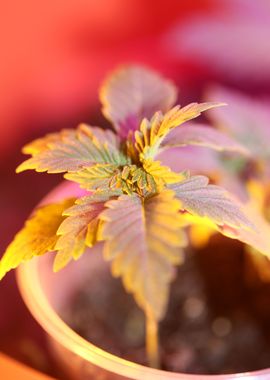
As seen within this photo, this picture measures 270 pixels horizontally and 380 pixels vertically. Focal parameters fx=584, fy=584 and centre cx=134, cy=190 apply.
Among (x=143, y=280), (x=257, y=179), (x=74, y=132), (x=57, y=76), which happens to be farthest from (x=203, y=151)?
(x=57, y=76)

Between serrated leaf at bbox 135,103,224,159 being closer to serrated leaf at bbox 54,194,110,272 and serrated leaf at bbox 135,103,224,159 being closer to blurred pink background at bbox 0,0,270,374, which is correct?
serrated leaf at bbox 54,194,110,272

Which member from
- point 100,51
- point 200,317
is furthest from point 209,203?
point 100,51

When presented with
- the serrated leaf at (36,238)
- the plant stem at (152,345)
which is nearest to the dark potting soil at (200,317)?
the plant stem at (152,345)

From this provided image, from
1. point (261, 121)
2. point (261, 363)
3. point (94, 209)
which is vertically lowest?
point (261, 363)

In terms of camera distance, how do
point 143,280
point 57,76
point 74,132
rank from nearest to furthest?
point 143,280, point 74,132, point 57,76

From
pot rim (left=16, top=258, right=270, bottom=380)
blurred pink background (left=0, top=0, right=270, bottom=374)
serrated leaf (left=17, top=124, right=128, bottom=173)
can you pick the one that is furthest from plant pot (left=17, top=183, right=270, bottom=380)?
blurred pink background (left=0, top=0, right=270, bottom=374)

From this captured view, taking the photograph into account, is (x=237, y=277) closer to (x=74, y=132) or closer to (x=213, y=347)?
(x=213, y=347)

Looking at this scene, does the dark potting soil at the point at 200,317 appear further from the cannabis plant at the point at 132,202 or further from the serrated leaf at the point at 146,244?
the serrated leaf at the point at 146,244
